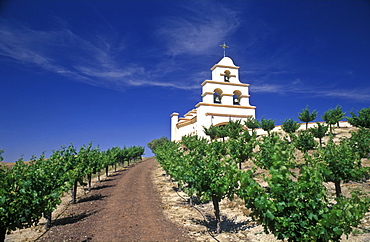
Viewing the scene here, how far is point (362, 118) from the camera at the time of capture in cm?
2608

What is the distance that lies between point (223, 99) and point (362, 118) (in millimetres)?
17410

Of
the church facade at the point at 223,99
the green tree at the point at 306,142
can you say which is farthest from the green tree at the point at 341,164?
the church facade at the point at 223,99

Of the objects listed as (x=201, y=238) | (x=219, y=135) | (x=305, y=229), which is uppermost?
(x=219, y=135)

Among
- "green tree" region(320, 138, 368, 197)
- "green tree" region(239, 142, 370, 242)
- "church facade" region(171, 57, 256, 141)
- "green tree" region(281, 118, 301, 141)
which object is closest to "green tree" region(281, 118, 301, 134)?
"green tree" region(281, 118, 301, 141)

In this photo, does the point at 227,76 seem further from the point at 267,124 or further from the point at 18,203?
the point at 18,203

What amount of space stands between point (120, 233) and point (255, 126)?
87.9 ft

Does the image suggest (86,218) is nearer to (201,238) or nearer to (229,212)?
(201,238)

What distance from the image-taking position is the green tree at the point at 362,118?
83.6 ft

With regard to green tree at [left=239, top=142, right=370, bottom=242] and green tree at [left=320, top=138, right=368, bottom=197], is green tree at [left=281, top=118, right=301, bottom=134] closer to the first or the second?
green tree at [left=320, top=138, right=368, bottom=197]

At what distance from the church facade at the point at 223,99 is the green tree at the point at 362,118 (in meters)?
12.7

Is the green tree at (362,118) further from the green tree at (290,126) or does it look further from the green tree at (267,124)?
the green tree at (267,124)

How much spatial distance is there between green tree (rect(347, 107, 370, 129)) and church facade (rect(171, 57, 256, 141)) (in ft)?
41.7

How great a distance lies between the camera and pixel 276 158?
5.88 meters

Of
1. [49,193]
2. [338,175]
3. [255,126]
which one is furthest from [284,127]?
[49,193]
